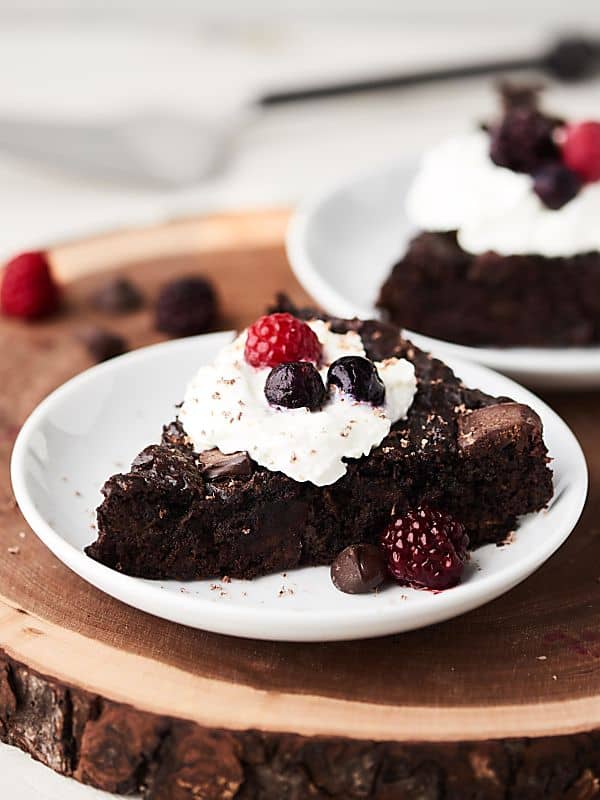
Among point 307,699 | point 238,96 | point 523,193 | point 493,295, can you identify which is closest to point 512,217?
point 523,193

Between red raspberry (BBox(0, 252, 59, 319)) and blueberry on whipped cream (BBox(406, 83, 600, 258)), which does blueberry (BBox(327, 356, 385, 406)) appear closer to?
blueberry on whipped cream (BBox(406, 83, 600, 258))

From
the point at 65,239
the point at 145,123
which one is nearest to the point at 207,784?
the point at 65,239

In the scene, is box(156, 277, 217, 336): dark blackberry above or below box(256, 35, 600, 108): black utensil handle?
above

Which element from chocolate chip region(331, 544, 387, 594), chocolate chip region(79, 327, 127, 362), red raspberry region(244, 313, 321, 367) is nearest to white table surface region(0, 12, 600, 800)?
chocolate chip region(79, 327, 127, 362)

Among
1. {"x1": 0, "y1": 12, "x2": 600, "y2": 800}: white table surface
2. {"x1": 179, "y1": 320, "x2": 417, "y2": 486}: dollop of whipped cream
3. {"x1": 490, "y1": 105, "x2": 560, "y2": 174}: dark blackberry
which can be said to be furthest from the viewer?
{"x1": 0, "y1": 12, "x2": 600, "y2": 800}: white table surface

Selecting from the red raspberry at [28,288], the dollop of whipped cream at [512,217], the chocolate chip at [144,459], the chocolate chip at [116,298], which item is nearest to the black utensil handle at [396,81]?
the chocolate chip at [116,298]

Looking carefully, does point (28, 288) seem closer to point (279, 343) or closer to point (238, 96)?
point (279, 343)

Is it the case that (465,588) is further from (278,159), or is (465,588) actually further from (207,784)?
(278,159)

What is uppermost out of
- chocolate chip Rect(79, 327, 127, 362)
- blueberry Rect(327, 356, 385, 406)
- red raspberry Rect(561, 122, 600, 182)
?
blueberry Rect(327, 356, 385, 406)
